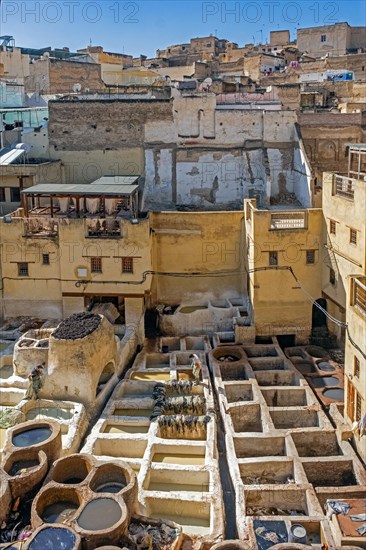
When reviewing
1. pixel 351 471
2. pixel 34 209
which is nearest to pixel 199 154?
pixel 34 209

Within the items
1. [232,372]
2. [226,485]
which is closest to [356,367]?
[226,485]

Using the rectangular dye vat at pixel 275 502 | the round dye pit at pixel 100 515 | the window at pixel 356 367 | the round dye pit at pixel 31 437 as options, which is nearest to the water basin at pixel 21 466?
the round dye pit at pixel 31 437

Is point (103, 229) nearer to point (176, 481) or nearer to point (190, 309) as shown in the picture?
point (190, 309)

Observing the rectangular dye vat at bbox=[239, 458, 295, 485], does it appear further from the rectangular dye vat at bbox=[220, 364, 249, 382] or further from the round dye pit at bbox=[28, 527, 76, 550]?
the round dye pit at bbox=[28, 527, 76, 550]

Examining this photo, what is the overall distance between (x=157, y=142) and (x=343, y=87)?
1634 centimetres

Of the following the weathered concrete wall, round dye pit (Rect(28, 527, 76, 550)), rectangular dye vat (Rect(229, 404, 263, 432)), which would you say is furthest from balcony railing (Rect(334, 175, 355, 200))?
round dye pit (Rect(28, 527, 76, 550))

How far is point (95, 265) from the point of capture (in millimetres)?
26453

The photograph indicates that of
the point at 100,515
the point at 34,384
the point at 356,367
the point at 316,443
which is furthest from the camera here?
the point at 34,384

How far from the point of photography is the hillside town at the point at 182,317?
16109 mm

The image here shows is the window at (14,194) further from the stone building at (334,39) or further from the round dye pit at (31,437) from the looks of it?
the stone building at (334,39)

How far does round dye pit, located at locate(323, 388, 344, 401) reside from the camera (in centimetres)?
2219

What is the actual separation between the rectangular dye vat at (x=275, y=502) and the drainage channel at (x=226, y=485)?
1.73 feet

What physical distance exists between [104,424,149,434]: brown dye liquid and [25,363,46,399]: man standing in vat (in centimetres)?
283

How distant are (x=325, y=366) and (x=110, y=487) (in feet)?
38.1
